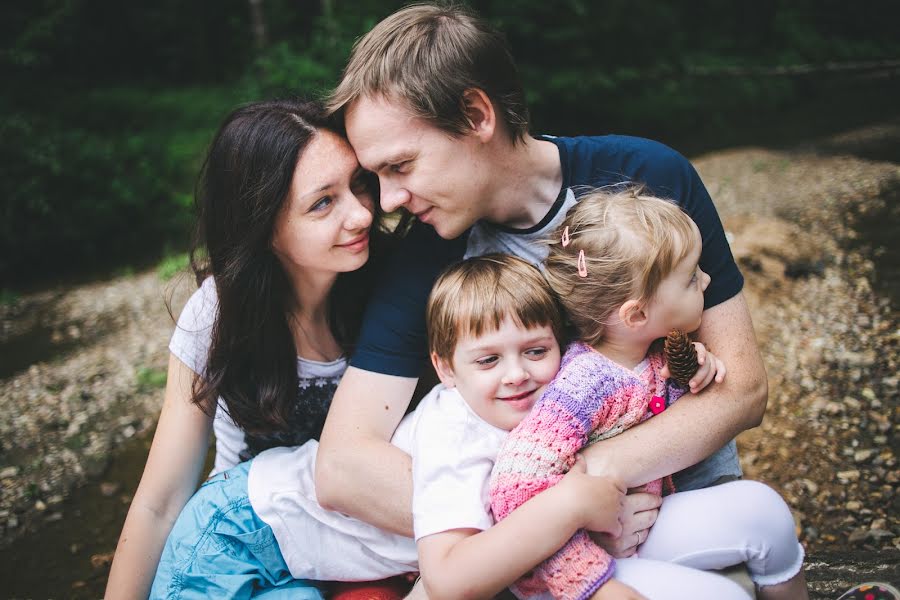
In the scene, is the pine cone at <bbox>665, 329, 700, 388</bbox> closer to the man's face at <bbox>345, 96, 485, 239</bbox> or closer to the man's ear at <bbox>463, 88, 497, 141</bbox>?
the man's face at <bbox>345, 96, 485, 239</bbox>

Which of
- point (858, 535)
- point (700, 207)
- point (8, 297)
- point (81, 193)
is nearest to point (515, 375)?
point (700, 207)

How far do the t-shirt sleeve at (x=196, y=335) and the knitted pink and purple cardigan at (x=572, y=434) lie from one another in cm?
115

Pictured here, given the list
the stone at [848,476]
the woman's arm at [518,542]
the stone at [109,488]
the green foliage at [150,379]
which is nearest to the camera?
the woman's arm at [518,542]

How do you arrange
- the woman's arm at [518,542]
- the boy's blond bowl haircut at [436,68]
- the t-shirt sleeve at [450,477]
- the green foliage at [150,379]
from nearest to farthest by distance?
the woman's arm at [518,542], the t-shirt sleeve at [450,477], the boy's blond bowl haircut at [436,68], the green foliage at [150,379]

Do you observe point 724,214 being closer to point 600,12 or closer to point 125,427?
point 600,12

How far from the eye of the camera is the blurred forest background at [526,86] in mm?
6816

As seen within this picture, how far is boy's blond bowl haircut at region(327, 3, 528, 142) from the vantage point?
2.08 metres

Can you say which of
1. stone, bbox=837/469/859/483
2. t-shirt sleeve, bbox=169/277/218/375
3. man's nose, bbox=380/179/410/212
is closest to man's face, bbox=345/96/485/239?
man's nose, bbox=380/179/410/212

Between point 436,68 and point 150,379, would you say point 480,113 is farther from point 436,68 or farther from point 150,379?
point 150,379

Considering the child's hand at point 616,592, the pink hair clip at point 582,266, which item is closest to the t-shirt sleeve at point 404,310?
the pink hair clip at point 582,266

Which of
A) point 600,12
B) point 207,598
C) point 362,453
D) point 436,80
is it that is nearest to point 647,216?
point 436,80

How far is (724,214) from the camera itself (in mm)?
5961

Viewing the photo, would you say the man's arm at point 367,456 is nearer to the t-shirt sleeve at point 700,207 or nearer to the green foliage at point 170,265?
the t-shirt sleeve at point 700,207

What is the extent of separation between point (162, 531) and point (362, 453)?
31.8 inches
